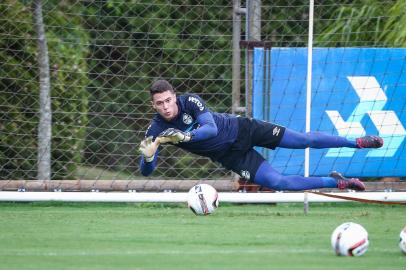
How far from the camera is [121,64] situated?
48.3 ft

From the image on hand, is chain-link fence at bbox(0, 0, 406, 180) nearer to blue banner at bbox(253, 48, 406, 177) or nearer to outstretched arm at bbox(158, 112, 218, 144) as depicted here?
blue banner at bbox(253, 48, 406, 177)

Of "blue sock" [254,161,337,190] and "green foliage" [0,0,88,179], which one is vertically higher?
"green foliage" [0,0,88,179]

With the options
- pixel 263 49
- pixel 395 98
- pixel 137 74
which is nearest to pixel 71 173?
pixel 137 74

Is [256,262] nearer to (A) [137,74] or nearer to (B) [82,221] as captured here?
(B) [82,221]

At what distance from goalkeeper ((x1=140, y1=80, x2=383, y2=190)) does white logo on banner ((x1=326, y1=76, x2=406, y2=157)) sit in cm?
205

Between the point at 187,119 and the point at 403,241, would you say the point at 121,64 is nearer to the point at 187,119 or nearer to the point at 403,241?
the point at 187,119

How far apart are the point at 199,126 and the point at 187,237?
1.95 m

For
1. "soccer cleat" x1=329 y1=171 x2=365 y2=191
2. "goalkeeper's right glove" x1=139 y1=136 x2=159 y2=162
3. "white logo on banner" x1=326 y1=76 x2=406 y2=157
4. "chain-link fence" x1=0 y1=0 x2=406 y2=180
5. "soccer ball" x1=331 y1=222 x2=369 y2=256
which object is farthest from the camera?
"chain-link fence" x1=0 y1=0 x2=406 y2=180

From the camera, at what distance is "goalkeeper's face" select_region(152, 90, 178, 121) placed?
1081 cm

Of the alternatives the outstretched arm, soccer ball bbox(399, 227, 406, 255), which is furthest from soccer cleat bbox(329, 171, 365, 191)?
soccer ball bbox(399, 227, 406, 255)

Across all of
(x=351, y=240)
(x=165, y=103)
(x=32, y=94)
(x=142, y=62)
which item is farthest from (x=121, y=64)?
(x=351, y=240)

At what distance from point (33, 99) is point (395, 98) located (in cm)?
478

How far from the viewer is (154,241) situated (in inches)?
350

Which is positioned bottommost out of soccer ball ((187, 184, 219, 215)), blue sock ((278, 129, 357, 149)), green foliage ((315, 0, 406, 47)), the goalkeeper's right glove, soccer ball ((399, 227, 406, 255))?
soccer ball ((187, 184, 219, 215))
